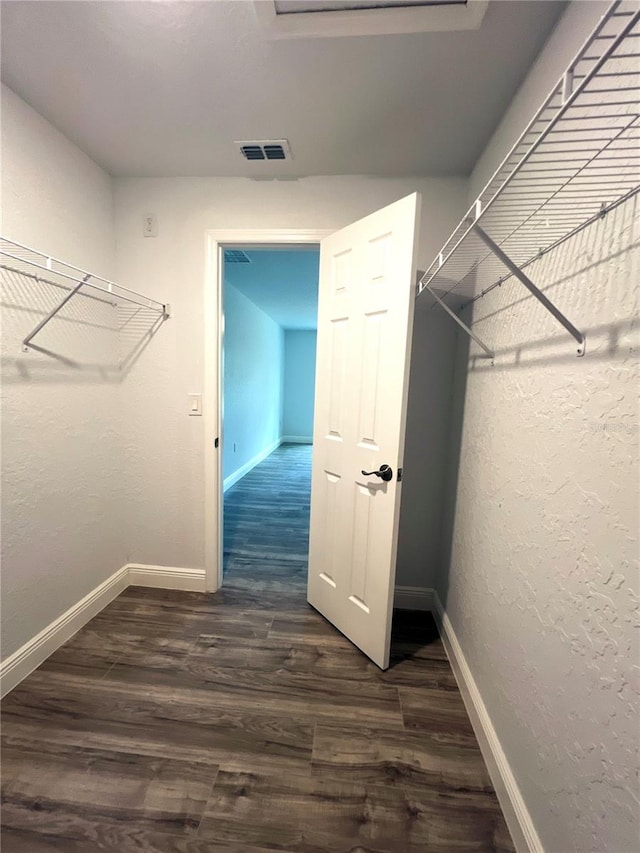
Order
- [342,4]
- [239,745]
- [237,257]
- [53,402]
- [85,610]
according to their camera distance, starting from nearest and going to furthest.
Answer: [342,4] → [239,745] → [53,402] → [85,610] → [237,257]

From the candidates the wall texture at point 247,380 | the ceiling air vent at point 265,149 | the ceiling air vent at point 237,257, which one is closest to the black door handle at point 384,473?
the ceiling air vent at point 265,149

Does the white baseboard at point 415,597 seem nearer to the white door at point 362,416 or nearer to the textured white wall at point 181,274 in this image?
the textured white wall at point 181,274

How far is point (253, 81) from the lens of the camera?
1300 mm

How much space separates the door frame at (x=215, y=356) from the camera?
6.37 feet

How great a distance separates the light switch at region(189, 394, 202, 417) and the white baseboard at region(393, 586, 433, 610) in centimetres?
162

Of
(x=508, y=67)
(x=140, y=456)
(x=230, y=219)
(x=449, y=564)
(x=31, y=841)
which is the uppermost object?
(x=508, y=67)

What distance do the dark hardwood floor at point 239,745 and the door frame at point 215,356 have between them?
394 millimetres

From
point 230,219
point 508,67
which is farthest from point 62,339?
point 508,67

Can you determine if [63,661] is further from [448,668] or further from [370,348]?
[370,348]

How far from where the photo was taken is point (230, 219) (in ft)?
6.45

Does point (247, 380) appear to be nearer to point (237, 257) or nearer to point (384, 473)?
point (237, 257)

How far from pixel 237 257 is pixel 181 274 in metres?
1.24

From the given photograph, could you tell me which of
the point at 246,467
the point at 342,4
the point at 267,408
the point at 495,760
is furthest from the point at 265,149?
the point at 267,408

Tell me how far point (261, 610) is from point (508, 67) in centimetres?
266
